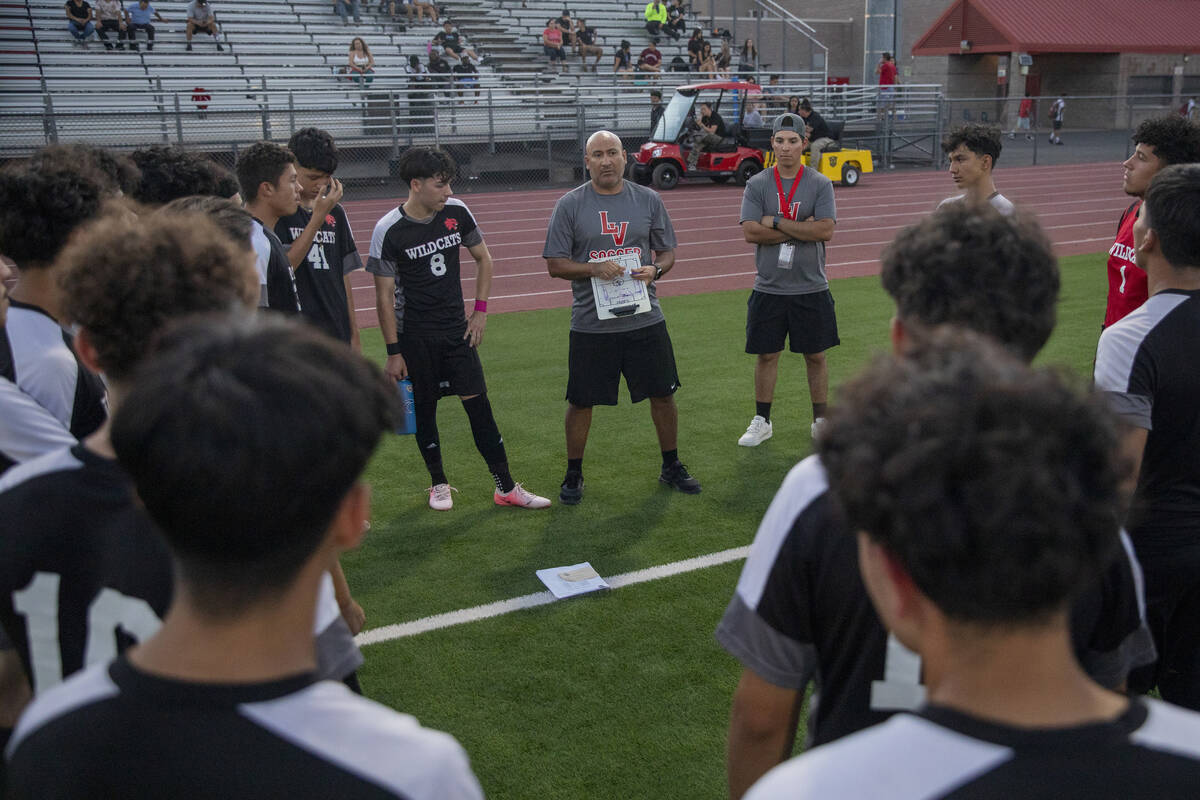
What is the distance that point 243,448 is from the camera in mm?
1107

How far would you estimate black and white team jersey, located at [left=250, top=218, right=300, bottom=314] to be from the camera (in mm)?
4023

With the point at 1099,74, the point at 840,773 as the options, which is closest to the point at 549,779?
the point at 840,773

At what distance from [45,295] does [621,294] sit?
3.29m

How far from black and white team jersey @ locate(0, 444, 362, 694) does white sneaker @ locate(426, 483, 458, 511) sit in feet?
12.4

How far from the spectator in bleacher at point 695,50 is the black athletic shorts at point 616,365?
2488 cm

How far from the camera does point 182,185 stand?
398 centimetres

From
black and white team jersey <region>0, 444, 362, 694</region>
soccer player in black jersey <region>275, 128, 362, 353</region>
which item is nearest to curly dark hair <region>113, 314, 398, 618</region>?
black and white team jersey <region>0, 444, 362, 694</region>

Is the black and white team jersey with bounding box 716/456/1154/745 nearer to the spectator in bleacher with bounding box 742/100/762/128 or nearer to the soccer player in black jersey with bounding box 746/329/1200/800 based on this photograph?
the soccer player in black jersey with bounding box 746/329/1200/800

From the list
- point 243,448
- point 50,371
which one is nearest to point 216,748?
point 243,448

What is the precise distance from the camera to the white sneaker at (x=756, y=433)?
6.39 m

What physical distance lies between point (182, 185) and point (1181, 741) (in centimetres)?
394

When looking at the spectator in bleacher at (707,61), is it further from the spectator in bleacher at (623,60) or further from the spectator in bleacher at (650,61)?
the spectator in bleacher at (623,60)

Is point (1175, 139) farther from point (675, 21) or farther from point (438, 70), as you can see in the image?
point (675, 21)

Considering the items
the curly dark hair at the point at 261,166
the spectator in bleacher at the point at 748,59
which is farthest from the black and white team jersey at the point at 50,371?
the spectator in bleacher at the point at 748,59
